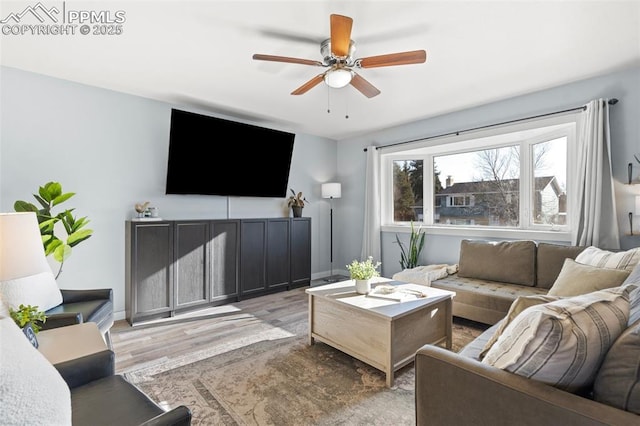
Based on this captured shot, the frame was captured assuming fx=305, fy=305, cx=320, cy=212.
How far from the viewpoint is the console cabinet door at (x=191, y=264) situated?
3.47 m

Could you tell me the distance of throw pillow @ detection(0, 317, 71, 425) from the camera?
557mm

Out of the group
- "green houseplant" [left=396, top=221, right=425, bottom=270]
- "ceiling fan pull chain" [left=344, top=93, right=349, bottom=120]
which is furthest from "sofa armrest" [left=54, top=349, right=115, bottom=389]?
"green houseplant" [left=396, top=221, right=425, bottom=270]

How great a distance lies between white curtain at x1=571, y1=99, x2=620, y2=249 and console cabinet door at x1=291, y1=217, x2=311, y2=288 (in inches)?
129

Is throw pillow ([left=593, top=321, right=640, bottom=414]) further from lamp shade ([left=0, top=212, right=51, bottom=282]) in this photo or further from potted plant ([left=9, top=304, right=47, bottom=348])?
lamp shade ([left=0, top=212, right=51, bottom=282])

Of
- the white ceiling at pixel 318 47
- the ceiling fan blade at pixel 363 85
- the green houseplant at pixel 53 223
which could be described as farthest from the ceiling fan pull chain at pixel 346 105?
the green houseplant at pixel 53 223

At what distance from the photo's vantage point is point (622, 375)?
0.91 m

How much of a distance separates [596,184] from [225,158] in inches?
158

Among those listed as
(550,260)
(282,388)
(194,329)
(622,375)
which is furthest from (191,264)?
(550,260)

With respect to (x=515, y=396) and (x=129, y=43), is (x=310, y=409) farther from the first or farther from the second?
(x=129, y=43)

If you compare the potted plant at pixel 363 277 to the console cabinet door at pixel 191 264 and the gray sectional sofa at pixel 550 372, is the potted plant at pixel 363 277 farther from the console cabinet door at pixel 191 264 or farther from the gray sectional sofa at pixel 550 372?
the console cabinet door at pixel 191 264

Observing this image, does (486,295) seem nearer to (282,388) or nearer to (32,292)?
(282,388)

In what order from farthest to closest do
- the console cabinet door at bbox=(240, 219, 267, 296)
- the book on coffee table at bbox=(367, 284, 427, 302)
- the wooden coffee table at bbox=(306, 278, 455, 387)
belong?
1. the console cabinet door at bbox=(240, 219, 267, 296)
2. the book on coffee table at bbox=(367, 284, 427, 302)
3. the wooden coffee table at bbox=(306, 278, 455, 387)

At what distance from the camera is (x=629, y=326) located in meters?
1.04

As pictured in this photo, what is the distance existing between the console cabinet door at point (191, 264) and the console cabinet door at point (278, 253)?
91 cm
